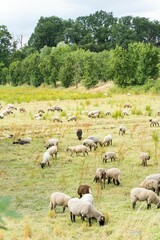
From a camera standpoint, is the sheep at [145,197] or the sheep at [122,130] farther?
the sheep at [122,130]

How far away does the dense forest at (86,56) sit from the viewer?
4116 cm

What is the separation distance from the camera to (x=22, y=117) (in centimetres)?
2292

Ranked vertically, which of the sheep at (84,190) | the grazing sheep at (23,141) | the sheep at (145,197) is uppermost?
the sheep at (145,197)

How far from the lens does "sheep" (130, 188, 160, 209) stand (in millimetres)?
7523

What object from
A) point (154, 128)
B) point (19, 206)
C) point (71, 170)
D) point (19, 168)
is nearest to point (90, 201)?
point (19, 206)

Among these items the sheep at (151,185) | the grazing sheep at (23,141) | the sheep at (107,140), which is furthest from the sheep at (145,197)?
the grazing sheep at (23,141)

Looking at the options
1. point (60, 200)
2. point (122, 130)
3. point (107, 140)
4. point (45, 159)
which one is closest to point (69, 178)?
point (45, 159)

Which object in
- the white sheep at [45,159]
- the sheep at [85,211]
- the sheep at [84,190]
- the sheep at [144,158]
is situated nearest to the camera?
the sheep at [85,211]

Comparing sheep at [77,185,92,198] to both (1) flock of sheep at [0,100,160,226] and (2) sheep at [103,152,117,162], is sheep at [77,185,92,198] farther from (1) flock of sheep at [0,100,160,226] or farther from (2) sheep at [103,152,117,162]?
(2) sheep at [103,152,117,162]

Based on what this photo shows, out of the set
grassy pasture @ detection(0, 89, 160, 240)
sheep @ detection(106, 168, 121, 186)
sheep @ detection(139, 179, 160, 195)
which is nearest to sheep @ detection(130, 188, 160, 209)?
grassy pasture @ detection(0, 89, 160, 240)

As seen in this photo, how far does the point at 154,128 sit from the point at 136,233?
41.3 ft

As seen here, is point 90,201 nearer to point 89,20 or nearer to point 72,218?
point 72,218

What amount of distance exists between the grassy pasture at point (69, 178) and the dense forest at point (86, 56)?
7.11 m

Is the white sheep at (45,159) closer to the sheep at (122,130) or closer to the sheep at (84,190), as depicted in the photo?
the sheep at (84,190)
